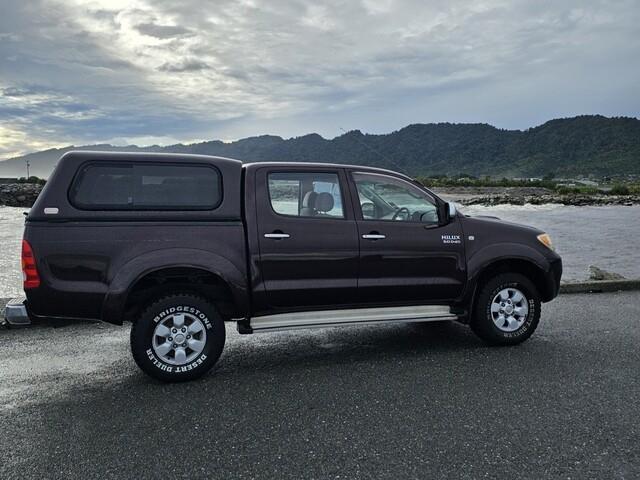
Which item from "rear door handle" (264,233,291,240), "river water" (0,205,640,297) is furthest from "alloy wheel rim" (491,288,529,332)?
"river water" (0,205,640,297)

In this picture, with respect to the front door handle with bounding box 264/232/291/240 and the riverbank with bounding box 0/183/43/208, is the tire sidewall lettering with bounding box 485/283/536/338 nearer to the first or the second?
the front door handle with bounding box 264/232/291/240

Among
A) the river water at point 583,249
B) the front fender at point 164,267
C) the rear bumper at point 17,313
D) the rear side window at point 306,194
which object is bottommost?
the river water at point 583,249

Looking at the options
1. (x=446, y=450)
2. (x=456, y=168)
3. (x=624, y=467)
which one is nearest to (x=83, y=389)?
(x=446, y=450)

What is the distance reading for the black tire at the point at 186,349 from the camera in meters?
4.46

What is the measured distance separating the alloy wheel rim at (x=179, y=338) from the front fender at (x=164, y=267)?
365mm

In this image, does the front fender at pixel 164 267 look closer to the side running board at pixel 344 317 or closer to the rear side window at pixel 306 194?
the side running board at pixel 344 317

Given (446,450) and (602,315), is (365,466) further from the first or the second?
(602,315)

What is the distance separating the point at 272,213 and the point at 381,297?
133cm

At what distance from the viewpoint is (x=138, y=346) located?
4.45 metres

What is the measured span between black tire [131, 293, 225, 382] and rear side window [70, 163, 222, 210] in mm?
828

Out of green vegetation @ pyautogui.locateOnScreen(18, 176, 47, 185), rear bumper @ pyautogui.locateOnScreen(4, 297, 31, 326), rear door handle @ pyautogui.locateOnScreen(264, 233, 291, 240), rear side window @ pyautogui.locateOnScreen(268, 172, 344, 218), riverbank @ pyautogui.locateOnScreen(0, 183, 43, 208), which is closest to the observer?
rear bumper @ pyautogui.locateOnScreen(4, 297, 31, 326)

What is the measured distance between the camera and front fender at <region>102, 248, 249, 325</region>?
441 cm

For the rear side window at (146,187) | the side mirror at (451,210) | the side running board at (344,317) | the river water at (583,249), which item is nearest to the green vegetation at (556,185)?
the river water at (583,249)

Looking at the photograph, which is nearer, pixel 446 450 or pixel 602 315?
pixel 446 450
